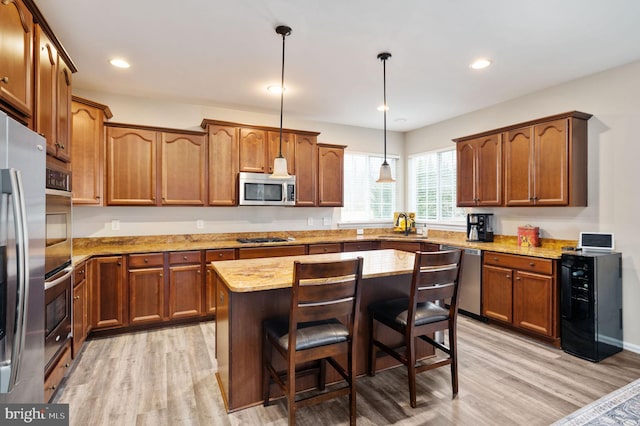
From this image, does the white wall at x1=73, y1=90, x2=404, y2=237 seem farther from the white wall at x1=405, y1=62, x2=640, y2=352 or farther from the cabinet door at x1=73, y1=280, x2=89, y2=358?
the white wall at x1=405, y1=62, x2=640, y2=352

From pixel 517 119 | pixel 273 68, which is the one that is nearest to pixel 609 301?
pixel 517 119

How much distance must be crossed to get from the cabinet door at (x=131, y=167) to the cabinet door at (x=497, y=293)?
4.07 m

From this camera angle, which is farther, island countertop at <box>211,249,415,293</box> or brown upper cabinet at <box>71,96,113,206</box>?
brown upper cabinet at <box>71,96,113,206</box>

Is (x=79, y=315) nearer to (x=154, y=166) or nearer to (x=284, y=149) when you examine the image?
(x=154, y=166)

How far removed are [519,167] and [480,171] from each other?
508 mm

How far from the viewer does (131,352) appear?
314 cm

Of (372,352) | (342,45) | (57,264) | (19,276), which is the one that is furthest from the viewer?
(342,45)

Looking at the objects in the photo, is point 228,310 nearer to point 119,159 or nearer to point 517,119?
point 119,159

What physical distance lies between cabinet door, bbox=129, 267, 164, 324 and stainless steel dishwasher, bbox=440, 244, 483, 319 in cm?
353

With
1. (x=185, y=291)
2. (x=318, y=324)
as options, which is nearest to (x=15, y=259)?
(x=318, y=324)

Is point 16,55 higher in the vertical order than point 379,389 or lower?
higher

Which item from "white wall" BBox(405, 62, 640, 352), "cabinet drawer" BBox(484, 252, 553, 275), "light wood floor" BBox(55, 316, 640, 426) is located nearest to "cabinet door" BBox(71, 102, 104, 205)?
"light wood floor" BBox(55, 316, 640, 426)

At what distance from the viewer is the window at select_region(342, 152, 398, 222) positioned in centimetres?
562

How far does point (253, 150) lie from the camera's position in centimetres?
439
